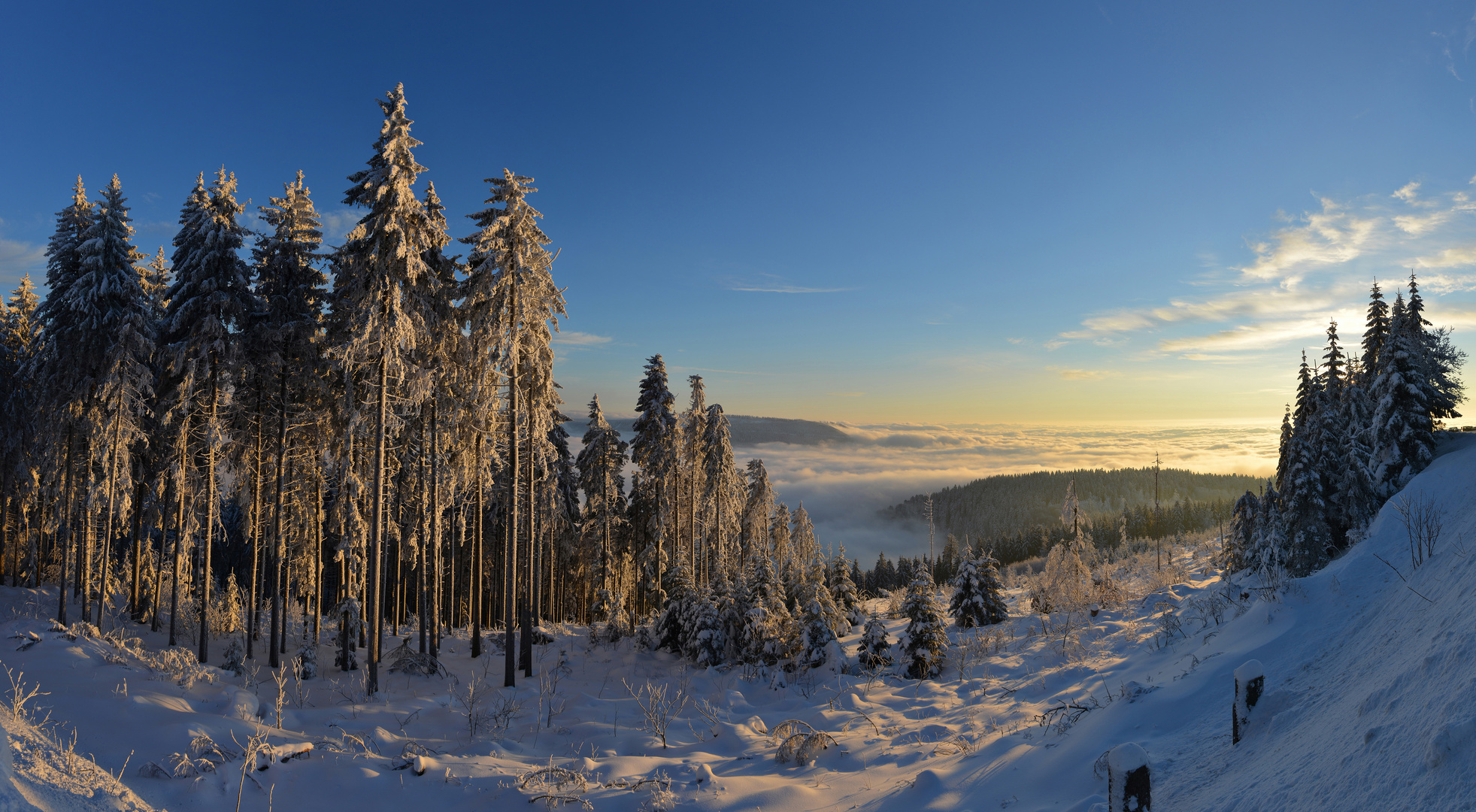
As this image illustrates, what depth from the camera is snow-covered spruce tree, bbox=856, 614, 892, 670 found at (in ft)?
60.3

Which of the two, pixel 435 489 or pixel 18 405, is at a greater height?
pixel 18 405

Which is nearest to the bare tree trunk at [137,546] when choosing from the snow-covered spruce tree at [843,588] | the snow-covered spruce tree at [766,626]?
the snow-covered spruce tree at [766,626]

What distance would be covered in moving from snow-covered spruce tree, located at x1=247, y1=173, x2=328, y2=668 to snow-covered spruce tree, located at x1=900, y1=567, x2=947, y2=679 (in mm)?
18822

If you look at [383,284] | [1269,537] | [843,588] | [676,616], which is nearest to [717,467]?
[843,588]

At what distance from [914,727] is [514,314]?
578 inches

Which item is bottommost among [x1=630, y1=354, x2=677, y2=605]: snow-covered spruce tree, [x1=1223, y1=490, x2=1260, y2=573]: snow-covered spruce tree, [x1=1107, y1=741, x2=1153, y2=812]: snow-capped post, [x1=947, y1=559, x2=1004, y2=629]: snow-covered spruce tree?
[x1=947, y1=559, x2=1004, y2=629]: snow-covered spruce tree

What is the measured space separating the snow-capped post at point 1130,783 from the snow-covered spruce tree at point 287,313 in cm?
2173

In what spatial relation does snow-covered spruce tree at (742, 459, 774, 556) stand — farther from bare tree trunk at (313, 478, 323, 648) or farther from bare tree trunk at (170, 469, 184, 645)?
bare tree trunk at (170, 469, 184, 645)

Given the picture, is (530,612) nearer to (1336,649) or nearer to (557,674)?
(557,674)

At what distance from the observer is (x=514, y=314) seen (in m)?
18.1

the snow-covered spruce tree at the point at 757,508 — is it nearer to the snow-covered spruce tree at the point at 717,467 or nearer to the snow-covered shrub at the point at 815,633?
the snow-covered spruce tree at the point at 717,467

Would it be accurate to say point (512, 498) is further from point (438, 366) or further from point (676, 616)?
point (676, 616)

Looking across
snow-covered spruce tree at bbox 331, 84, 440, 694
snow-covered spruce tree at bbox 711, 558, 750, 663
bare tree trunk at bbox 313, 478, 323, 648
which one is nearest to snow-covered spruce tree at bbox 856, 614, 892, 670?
snow-covered spruce tree at bbox 711, 558, 750, 663

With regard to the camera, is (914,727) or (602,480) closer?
(914,727)
